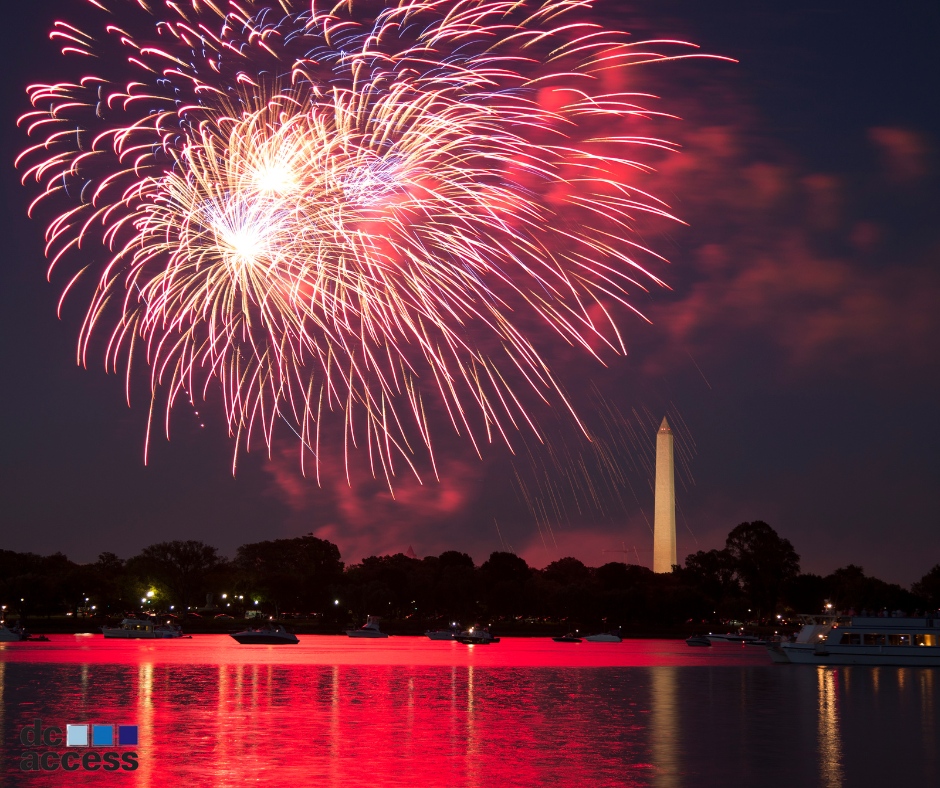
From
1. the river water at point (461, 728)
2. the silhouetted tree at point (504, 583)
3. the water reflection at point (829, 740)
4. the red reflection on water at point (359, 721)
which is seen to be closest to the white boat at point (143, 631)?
the silhouetted tree at point (504, 583)

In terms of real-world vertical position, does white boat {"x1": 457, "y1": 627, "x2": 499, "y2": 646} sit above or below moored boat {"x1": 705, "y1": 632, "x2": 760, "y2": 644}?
above

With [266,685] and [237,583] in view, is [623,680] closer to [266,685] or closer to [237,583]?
[266,685]

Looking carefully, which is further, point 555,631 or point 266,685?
point 555,631

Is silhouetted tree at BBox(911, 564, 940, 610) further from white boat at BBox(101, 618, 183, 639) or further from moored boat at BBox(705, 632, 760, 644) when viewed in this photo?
white boat at BBox(101, 618, 183, 639)

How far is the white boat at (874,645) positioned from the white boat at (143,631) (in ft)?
253

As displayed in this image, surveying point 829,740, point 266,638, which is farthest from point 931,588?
point 829,740

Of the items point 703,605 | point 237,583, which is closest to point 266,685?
point 703,605

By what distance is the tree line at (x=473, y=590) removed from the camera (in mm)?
168875

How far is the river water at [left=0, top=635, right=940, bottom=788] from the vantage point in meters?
28.0

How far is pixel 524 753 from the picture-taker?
31797 mm

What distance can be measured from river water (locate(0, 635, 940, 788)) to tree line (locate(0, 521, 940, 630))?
101 meters

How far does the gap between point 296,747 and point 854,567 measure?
552 feet

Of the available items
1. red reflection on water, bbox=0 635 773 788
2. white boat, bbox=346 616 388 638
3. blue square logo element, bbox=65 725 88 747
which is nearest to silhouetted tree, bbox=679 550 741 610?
white boat, bbox=346 616 388 638

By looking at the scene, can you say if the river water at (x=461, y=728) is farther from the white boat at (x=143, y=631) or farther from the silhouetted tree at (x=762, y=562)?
the silhouetted tree at (x=762, y=562)
